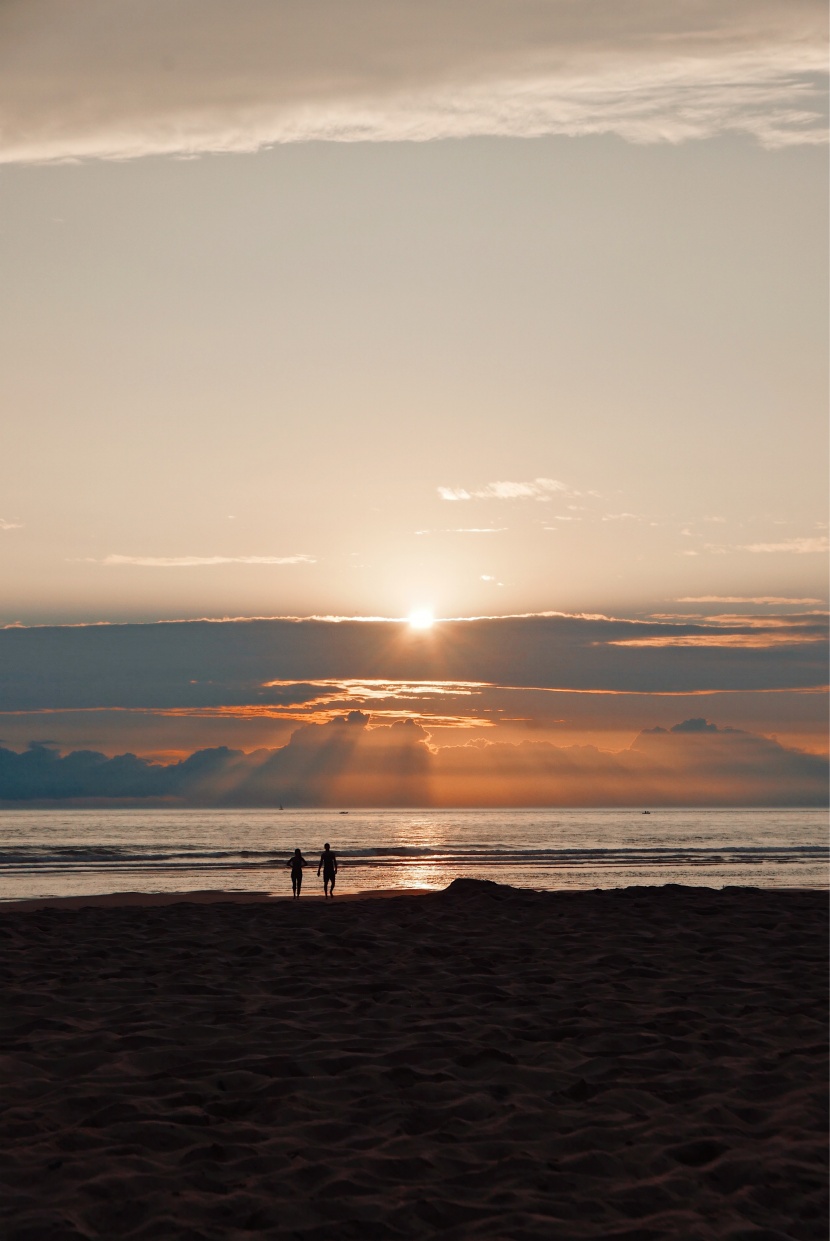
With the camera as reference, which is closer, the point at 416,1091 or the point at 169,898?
the point at 416,1091

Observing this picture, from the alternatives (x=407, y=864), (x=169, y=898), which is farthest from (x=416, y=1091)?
(x=407, y=864)

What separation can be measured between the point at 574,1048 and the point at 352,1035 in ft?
6.48

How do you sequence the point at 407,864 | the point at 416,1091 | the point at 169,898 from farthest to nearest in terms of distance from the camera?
the point at 407,864, the point at 169,898, the point at 416,1091

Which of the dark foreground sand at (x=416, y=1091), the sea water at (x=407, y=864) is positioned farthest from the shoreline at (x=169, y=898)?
the dark foreground sand at (x=416, y=1091)

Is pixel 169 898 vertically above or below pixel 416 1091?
below

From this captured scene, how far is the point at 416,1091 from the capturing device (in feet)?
24.6

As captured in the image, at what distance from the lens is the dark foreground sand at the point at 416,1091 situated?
5590mm

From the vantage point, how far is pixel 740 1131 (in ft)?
22.1

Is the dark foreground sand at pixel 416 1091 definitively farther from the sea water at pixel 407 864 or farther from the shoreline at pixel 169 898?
the sea water at pixel 407 864

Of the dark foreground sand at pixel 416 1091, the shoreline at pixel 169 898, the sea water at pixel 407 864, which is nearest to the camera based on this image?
the dark foreground sand at pixel 416 1091

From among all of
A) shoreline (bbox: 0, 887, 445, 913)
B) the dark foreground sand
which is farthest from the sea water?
the dark foreground sand

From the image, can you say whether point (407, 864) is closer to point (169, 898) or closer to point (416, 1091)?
point (169, 898)

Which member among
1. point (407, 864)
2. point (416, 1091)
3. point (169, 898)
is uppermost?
point (416, 1091)

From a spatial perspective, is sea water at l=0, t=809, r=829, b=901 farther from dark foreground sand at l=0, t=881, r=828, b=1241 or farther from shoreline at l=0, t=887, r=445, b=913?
dark foreground sand at l=0, t=881, r=828, b=1241
